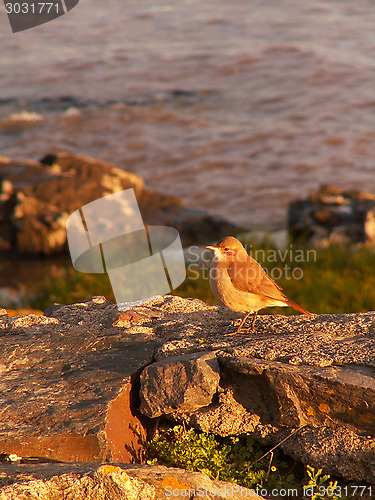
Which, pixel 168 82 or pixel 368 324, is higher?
pixel 368 324

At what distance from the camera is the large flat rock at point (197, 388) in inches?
141

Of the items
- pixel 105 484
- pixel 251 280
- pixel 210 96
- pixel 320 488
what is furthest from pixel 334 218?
pixel 210 96

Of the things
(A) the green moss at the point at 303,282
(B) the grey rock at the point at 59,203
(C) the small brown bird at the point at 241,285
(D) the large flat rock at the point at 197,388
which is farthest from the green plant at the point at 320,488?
(B) the grey rock at the point at 59,203

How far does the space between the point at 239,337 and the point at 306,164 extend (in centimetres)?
1292

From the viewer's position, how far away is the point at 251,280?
4.79 m

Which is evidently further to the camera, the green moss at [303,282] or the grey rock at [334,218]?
the grey rock at [334,218]

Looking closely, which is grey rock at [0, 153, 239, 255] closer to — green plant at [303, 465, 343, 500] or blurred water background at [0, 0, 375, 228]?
blurred water background at [0, 0, 375, 228]

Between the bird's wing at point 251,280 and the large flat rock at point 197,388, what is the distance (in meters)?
0.36

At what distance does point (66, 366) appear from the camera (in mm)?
4152

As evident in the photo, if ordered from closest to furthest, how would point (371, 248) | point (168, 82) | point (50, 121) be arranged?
1. point (371, 248)
2. point (50, 121)
3. point (168, 82)

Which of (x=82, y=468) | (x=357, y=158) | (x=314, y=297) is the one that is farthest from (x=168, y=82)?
(x=82, y=468)

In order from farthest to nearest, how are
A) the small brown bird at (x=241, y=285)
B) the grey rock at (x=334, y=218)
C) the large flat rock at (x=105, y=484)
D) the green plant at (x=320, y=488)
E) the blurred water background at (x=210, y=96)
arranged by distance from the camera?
the blurred water background at (x=210, y=96), the grey rock at (x=334, y=218), the small brown bird at (x=241, y=285), the green plant at (x=320, y=488), the large flat rock at (x=105, y=484)

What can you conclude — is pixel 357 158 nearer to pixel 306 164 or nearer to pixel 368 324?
pixel 306 164

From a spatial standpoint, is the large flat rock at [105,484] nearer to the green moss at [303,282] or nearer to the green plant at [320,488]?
the green plant at [320,488]
